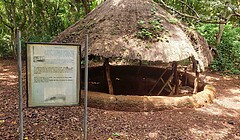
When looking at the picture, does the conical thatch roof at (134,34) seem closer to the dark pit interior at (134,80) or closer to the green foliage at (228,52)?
the dark pit interior at (134,80)

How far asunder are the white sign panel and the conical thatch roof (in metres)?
2.43

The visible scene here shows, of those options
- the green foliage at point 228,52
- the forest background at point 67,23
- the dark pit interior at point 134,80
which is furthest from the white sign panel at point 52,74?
the green foliage at point 228,52

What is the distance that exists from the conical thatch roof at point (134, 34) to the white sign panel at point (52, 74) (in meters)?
2.43

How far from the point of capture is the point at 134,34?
21.5 feet

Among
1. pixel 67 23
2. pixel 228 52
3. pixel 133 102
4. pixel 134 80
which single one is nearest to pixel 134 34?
pixel 133 102

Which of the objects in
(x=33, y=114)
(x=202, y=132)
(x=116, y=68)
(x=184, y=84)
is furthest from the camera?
(x=116, y=68)

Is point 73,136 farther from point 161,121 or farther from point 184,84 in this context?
point 184,84

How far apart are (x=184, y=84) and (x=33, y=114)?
6.20 m

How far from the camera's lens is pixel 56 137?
14.6ft

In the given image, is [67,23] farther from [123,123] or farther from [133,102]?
[123,123]

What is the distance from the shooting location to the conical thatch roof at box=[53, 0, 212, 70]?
6.18 meters

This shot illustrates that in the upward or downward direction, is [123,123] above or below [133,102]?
below

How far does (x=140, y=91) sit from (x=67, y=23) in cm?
933

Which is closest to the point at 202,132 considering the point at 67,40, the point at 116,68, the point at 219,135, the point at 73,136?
the point at 219,135
